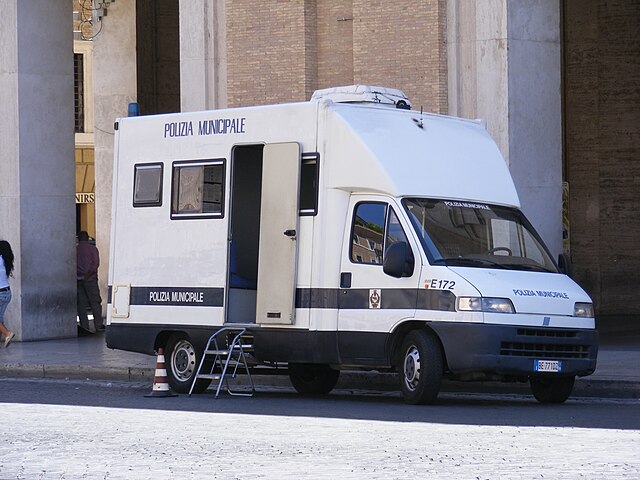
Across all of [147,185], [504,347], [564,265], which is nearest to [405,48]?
[147,185]

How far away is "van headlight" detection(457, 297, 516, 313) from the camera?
14.1m

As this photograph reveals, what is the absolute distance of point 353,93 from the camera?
16.3 metres

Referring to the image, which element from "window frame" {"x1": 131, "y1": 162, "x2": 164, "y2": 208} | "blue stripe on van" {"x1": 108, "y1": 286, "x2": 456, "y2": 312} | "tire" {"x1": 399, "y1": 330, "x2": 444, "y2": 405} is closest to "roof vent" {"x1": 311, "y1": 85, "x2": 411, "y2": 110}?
"window frame" {"x1": 131, "y1": 162, "x2": 164, "y2": 208}

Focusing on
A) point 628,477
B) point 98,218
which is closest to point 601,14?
point 98,218

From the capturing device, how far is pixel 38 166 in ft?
82.6

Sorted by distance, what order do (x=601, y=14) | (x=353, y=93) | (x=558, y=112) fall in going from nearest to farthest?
(x=353, y=93)
(x=558, y=112)
(x=601, y=14)

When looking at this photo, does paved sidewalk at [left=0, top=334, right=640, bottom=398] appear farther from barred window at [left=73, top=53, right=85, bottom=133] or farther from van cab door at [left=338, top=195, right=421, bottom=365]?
barred window at [left=73, top=53, right=85, bottom=133]

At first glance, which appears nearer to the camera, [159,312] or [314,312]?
[314,312]

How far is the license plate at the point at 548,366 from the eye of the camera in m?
14.4

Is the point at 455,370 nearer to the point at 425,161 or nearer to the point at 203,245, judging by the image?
the point at 425,161

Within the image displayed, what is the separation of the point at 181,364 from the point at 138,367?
2.42 meters

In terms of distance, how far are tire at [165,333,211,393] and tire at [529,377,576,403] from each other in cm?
379

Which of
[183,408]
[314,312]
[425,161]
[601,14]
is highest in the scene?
[601,14]

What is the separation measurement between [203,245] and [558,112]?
24.8 feet
